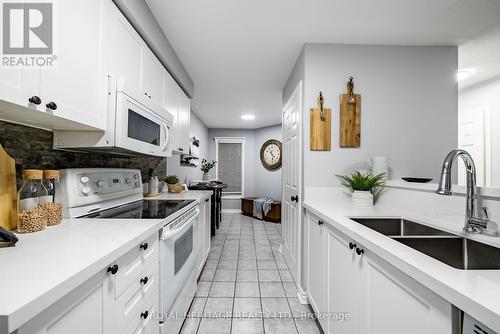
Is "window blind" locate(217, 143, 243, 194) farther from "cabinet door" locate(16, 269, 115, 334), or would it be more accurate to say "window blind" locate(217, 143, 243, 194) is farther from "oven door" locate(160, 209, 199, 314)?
"cabinet door" locate(16, 269, 115, 334)

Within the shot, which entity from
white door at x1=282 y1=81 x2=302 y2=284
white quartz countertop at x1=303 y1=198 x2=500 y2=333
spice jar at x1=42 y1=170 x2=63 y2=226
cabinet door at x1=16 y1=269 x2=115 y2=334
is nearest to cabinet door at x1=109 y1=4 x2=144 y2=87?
spice jar at x1=42 y1=170 x2=63 y2=226

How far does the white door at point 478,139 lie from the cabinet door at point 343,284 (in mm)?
1336

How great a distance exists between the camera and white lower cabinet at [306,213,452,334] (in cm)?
67

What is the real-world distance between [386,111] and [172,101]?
2217 mm

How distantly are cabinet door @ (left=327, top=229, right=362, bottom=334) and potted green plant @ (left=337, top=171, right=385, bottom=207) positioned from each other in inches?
21.9

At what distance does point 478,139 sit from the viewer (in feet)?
5.99

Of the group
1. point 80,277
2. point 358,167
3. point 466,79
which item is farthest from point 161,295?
point 466,79

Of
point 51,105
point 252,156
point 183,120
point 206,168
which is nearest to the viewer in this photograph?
point 51,105

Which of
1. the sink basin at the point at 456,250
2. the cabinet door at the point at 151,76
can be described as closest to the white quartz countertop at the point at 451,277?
the sink basin at the point at 456,250

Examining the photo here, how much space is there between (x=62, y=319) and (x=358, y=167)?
2170 mm

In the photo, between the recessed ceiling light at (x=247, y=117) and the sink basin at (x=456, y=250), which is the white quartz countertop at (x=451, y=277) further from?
the recessed ceiling light at (x=247, y=117)

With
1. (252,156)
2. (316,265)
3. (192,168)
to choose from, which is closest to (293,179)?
(316,265)

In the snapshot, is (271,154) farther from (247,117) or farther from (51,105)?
(51,105)

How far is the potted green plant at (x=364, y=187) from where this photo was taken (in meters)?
1.76
